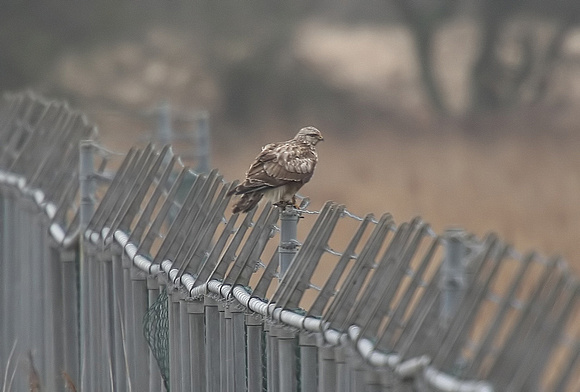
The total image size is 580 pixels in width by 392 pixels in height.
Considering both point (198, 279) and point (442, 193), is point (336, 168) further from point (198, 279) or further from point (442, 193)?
point (198, 279)

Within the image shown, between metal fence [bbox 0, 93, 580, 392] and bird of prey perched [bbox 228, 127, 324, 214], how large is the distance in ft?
0.88

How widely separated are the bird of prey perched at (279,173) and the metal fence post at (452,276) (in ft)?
8.98

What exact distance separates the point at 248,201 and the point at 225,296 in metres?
1.30

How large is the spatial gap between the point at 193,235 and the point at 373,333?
5.44 ft

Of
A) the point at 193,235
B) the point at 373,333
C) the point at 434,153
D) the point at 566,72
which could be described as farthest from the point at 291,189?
the point at 566,72

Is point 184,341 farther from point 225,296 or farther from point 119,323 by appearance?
point 119,323

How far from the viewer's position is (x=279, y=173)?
6461 millimetres

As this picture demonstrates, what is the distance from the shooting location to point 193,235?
16.9 feet

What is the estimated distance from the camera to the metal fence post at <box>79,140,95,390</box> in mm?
6348

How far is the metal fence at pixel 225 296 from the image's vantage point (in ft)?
9.95

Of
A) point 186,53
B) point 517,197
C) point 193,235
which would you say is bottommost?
point 193,235

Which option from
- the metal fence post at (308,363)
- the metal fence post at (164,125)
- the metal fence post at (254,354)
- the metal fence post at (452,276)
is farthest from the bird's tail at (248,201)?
the metal fence post at (164,125)

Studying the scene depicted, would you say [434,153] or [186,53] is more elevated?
[186,53]

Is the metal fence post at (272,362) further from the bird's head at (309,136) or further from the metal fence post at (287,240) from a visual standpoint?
the bird's head at (309,136)
